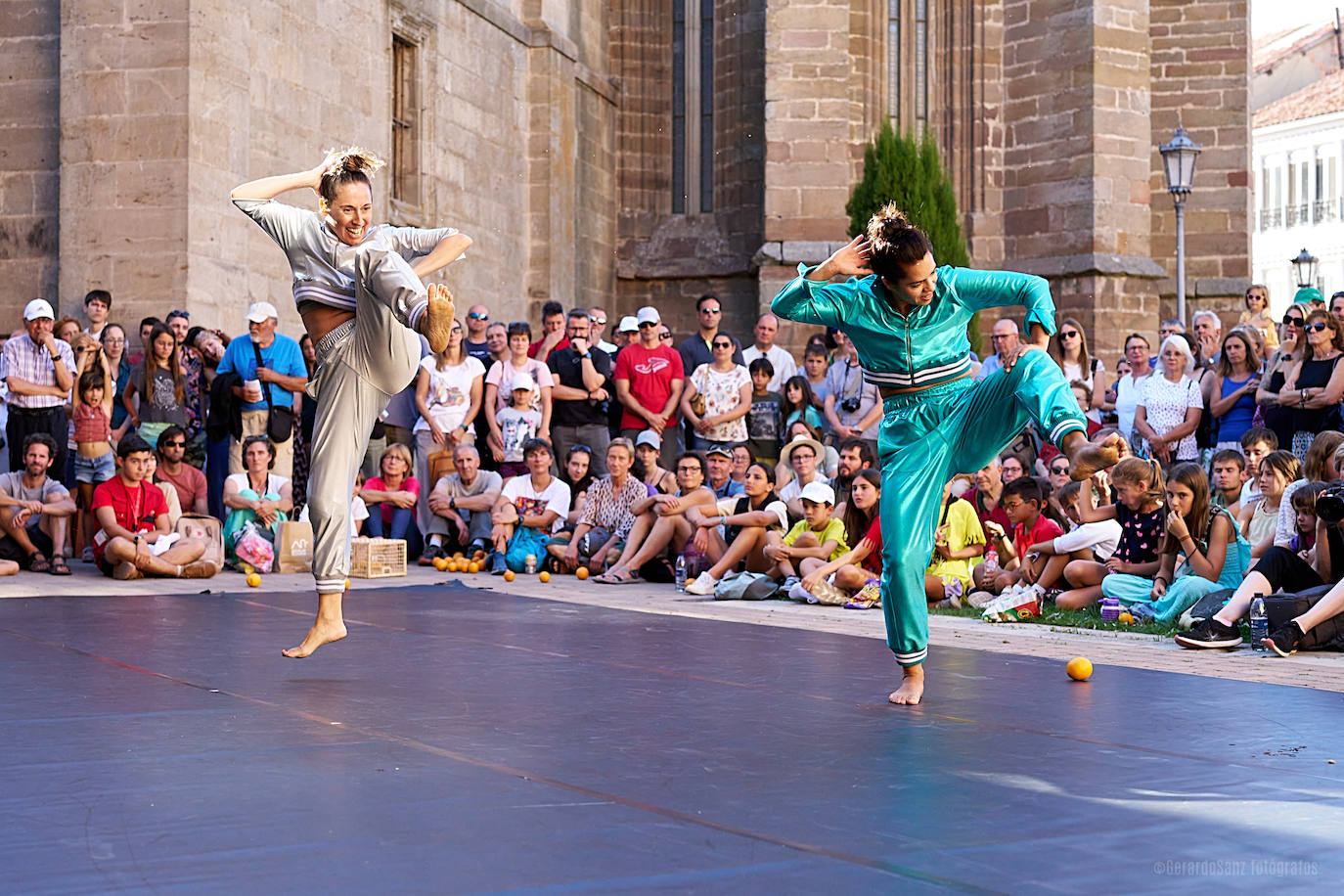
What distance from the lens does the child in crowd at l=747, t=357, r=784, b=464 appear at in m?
13.8

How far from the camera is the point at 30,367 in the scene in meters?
12.6

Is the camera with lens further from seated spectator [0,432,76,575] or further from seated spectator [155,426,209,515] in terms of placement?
seated spectator [0,432,76,575]

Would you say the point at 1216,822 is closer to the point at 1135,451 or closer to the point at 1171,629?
the point at 1171,629

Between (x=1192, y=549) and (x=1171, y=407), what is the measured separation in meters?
3.26

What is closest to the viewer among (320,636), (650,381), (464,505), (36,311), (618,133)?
(320,636)

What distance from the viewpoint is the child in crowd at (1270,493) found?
30.0 ft

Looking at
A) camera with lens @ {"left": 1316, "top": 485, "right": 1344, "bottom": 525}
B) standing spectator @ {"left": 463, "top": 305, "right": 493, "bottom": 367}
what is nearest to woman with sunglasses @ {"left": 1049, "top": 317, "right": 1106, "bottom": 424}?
camera with lens @ {"left": 1316, "top": 485, "right": 1344, "bottom": 525}

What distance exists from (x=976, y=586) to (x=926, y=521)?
5.00 meters

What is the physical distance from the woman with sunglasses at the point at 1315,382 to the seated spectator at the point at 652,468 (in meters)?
4.85

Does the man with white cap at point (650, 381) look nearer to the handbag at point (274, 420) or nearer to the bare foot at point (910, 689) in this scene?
the handbag at point (274, 420)

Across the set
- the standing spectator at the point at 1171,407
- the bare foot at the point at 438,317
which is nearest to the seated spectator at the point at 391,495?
the standing spectator at the point at 1171,407

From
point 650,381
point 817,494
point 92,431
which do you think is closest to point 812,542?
point 817,494

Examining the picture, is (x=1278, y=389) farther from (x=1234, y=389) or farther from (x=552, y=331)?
(x=552, y=331)

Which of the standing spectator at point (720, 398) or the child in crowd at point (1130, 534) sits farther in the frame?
the standing spectator at point (720, 398)
